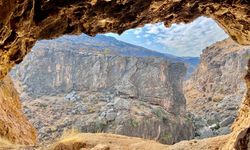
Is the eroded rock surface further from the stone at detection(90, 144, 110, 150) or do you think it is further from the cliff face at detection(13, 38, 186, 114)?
the cliff face at detection(13, 38, 186, 114)

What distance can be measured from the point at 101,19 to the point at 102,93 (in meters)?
34.0

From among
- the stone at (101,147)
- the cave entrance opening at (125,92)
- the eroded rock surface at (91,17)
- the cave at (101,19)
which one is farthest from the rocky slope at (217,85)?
the eroded rock surface at (91,17)

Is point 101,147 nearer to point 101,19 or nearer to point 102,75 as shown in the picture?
point 101,19

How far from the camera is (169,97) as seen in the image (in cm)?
4166

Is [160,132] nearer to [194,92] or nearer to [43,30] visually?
[194,92]

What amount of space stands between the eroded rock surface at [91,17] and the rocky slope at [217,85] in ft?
94.2

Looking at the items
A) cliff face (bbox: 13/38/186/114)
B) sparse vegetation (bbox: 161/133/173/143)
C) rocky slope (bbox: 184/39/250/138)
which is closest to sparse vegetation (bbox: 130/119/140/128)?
sparse vegetation (bbox: 161/133/173/143)

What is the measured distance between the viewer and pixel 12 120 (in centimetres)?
1892

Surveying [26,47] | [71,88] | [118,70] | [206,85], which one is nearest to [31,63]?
[71,88]

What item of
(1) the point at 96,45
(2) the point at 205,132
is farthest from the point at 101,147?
(1) the point at 96,45

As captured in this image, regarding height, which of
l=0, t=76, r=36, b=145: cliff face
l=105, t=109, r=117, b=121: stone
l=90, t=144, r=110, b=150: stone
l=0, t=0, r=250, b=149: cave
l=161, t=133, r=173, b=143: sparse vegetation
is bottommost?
l=161, t=133, r=173, b=143: sparse vegetation

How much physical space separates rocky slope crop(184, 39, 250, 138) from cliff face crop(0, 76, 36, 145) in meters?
22.3

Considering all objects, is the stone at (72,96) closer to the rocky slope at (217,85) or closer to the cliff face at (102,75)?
the cliff face at (102,75)

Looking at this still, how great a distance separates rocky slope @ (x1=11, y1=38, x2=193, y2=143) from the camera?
3481cm
